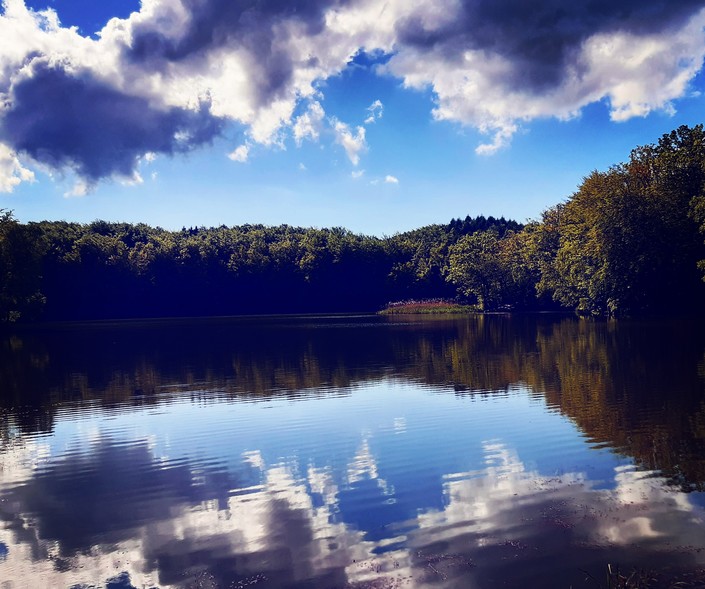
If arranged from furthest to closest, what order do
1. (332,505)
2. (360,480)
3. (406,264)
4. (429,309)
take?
(406,264), (429,309), (360,480), (332,505)

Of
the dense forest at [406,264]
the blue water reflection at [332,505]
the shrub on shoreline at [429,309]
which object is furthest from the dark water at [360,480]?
the shrub on shoreline at [429,309]

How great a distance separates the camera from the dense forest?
7650 cm

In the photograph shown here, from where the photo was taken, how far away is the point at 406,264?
16088cm

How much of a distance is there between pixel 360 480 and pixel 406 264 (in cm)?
14740

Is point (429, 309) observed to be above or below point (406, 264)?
below

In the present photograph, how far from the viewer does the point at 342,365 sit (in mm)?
37188

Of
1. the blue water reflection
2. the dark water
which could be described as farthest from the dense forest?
the blue water reflection

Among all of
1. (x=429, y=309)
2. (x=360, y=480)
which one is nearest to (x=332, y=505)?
(x=360, y=480)

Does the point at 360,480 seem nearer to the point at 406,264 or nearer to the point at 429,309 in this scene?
the point at 429,309

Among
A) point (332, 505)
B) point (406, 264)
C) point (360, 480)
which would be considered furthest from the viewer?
point (406, 264)

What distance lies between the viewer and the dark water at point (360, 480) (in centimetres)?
995

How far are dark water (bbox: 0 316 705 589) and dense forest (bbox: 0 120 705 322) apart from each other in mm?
49864

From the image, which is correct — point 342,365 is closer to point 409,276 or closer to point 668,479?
point 668,479

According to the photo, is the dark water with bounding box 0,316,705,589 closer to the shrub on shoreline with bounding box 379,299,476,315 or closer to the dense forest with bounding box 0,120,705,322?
the dense forest with bounding box 0,120,705,322
